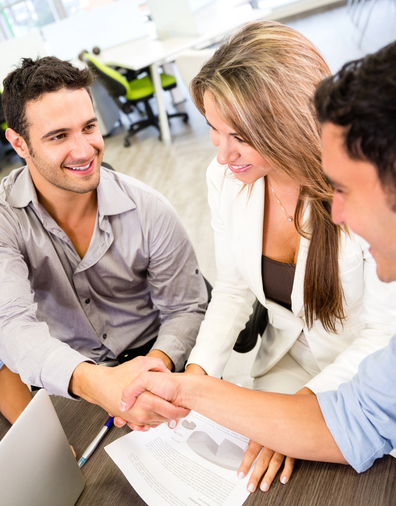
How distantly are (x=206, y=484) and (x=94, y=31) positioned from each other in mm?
5870

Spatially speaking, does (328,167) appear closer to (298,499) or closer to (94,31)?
(298,499)

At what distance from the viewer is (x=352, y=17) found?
6246mm

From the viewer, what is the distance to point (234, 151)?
1.03m

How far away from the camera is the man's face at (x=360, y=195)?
1.72 ft

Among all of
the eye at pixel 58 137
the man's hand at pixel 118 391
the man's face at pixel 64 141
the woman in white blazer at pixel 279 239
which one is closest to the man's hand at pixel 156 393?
the man's hand at pixel 118 391

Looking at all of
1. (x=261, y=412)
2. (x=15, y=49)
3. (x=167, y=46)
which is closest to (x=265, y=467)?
(x=261, y=412)

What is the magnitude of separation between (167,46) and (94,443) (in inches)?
173

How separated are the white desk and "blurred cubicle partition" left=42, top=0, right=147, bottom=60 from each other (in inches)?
14.5

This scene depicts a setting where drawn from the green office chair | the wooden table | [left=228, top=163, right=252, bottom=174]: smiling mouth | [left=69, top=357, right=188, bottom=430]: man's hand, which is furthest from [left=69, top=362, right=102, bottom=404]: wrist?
the green office chair

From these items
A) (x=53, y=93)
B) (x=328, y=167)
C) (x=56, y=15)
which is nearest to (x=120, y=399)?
(x=328, y=167)

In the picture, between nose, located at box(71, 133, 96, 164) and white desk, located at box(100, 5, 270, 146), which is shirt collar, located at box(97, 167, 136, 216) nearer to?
nose, located at box(71, 133, 96, 164)

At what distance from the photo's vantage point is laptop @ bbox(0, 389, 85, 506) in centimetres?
64

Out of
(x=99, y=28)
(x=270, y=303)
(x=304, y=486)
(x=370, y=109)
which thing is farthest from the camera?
(x=99, y=28)

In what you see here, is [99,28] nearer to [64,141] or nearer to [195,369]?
[64,141]
